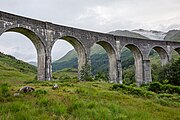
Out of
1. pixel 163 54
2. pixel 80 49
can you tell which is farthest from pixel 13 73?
pixel 163 54

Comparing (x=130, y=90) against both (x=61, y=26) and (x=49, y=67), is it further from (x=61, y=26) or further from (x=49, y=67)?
(x=61, y=26)

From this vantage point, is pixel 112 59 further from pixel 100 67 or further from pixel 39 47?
pixel 100 67

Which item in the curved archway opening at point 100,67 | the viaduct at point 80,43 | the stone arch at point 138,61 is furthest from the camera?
the stone arch at point 138,61

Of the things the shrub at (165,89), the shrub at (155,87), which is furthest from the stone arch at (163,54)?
the shrub at (165,89)

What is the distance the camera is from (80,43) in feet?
92.1

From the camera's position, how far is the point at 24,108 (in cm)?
892

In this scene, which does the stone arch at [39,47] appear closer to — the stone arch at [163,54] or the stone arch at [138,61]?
the stone arch at [138,61]

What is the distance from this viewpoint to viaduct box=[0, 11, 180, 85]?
22.8 m

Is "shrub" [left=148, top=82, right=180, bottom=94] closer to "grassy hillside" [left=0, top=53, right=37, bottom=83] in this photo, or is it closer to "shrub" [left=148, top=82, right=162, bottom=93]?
"shrub" [left=148, top=82, right=162, bottom=93]

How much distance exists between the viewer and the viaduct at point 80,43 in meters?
22.8

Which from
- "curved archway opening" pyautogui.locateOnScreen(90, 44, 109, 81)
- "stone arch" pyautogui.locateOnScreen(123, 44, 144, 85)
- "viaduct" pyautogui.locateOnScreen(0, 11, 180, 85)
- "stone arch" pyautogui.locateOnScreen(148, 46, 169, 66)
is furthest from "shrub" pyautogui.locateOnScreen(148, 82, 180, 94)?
"stone arch" pyautogui.locateOnScreen(148, 46, 169, 66)

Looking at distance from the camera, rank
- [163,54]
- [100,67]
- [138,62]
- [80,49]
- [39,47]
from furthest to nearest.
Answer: [100,67], [163,54], [138,62], [80,49], [39,47]

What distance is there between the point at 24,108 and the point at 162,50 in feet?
105

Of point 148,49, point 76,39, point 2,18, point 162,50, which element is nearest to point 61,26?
point 76,39
